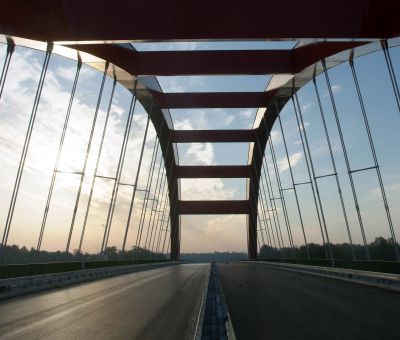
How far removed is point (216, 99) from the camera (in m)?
30.2

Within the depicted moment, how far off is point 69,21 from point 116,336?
13.4 metres

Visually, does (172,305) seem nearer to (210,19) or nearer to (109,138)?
(210,19)

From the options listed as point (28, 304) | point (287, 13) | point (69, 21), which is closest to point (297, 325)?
point (28, 304)

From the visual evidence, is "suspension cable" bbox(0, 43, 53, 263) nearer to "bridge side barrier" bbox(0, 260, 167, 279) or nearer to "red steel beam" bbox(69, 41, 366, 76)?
"bridge side barrier" bbox(0, 260, 167, 279)

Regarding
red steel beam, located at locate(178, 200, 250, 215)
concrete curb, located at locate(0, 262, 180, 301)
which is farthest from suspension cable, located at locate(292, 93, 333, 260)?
red steel beam, located at locate(178, 200, 250, 215)

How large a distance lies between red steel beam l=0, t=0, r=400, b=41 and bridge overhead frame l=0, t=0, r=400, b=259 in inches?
1.4

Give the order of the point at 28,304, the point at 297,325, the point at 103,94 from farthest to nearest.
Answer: the point at 103,94, the point at 28,304, the point at 297,325

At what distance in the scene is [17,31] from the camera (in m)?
17.1

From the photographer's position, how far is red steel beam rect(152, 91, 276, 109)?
98.9 ft

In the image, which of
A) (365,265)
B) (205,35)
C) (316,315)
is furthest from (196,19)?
(316,315)

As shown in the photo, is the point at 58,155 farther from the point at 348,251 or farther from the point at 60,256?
the point at 348,251

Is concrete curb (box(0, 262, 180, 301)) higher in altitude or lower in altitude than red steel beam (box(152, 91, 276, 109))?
lower

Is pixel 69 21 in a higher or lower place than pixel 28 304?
higher

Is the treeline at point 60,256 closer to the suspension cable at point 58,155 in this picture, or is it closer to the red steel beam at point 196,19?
the suspension cable at point 58,155
